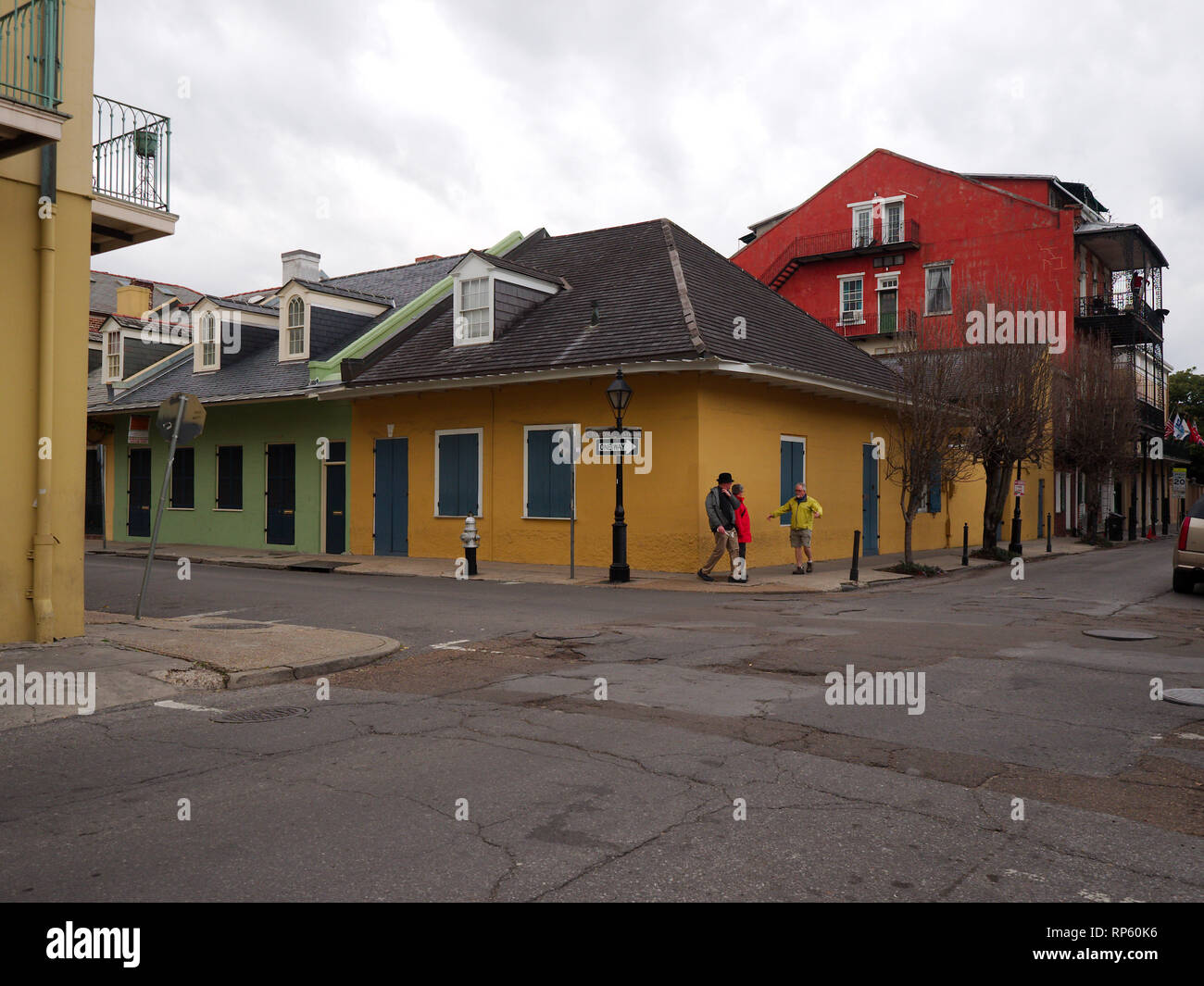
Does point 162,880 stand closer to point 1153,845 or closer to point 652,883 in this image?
point 652,883

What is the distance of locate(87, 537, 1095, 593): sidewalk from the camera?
16.5m

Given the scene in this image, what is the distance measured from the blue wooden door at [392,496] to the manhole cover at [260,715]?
1481cm

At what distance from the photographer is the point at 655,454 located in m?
18.0

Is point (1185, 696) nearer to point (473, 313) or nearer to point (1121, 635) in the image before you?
point (1121, 635)

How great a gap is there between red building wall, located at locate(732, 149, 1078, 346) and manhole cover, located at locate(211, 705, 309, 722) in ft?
91.1

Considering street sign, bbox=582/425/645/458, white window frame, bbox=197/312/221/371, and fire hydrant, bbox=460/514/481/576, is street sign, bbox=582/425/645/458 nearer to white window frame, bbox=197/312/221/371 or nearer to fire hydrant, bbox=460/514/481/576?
fire hydrant, bbox=460/514/481/576

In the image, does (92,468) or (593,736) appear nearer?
(593,736)

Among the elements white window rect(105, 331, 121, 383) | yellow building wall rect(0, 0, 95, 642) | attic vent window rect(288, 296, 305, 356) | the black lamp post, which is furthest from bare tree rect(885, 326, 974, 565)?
white window rect(105, 331, 121, 383)

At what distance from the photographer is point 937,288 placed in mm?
36094

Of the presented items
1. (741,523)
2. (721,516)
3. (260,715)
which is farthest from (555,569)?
(260,715)

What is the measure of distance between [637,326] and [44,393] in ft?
38.3

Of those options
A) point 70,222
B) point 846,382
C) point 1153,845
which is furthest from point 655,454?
point 1153,845

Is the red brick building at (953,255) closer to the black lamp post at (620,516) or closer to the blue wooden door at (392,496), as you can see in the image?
the blue wooden door at (392,496)

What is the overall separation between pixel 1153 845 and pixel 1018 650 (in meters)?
5.50
